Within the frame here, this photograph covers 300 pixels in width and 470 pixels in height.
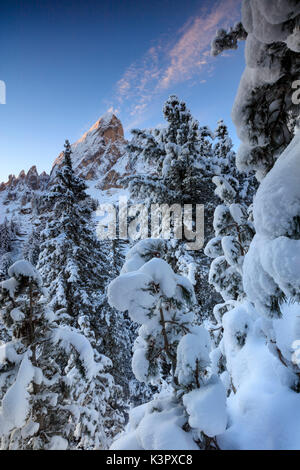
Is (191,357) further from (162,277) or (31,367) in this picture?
(31,367)

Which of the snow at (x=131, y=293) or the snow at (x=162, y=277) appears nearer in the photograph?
the snow at (x=131, y=293)

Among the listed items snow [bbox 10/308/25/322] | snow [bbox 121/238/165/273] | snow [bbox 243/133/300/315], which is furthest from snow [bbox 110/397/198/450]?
snow [bbox 10/308/25/322]

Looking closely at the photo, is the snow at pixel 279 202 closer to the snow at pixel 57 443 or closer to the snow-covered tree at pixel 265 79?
the snow-covered tree at pixel 265 79

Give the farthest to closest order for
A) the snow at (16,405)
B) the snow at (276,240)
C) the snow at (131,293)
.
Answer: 1. the snow at (16,405)
2. the snow at (131,293)
3. the snow at (276,240)

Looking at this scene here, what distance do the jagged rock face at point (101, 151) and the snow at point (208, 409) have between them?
471 ft

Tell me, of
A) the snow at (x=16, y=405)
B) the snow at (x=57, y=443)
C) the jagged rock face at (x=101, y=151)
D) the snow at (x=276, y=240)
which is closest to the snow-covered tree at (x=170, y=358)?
the snow at (x=276, y=240)

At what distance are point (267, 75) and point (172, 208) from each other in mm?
7399

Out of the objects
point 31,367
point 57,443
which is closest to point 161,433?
point 31,367

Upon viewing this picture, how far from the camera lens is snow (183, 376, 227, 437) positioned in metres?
1.47

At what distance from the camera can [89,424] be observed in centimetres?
676

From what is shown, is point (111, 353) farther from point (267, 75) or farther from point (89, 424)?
point (267, 75)

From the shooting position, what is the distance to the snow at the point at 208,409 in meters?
1.47

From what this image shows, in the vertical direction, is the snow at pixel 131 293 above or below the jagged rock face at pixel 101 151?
below

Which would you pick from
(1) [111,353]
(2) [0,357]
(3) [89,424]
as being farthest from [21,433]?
(1) [111,353]
